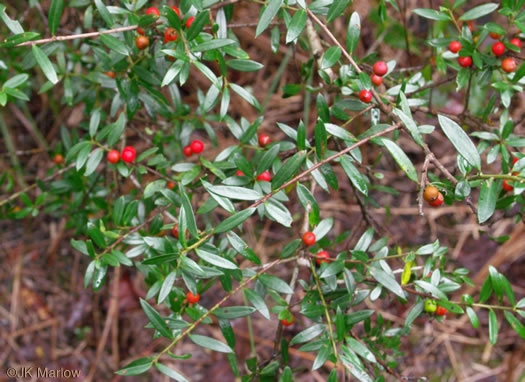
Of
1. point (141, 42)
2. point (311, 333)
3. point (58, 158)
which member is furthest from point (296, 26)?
point (58, 158)

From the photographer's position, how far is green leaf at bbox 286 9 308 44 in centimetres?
117

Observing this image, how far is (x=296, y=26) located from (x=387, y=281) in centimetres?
77

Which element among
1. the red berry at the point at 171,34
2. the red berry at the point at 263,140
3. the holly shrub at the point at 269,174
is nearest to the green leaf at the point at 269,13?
the holly shrub at the point at 269,174

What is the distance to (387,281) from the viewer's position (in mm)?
1233

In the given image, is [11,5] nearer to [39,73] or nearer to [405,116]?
[39,73]

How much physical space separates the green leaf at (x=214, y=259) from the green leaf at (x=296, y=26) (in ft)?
2.04

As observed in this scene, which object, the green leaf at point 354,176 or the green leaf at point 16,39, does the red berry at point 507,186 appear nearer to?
the green leaf at point 354,176

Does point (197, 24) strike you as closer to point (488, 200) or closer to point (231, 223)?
point (231, 223)

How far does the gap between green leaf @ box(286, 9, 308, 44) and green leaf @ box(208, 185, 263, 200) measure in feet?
1.44

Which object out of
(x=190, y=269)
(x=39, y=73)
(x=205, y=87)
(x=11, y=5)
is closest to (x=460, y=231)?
(x=205, y=87)

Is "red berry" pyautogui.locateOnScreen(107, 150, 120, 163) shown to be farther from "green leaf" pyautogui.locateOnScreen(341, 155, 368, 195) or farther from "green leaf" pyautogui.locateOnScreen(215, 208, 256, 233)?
"green leaf" pyautogui.locateOnScreen(341, 155, 368, 195)

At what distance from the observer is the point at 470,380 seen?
9.08 feet

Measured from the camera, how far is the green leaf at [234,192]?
1.07 m

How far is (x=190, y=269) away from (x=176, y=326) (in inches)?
9.7
